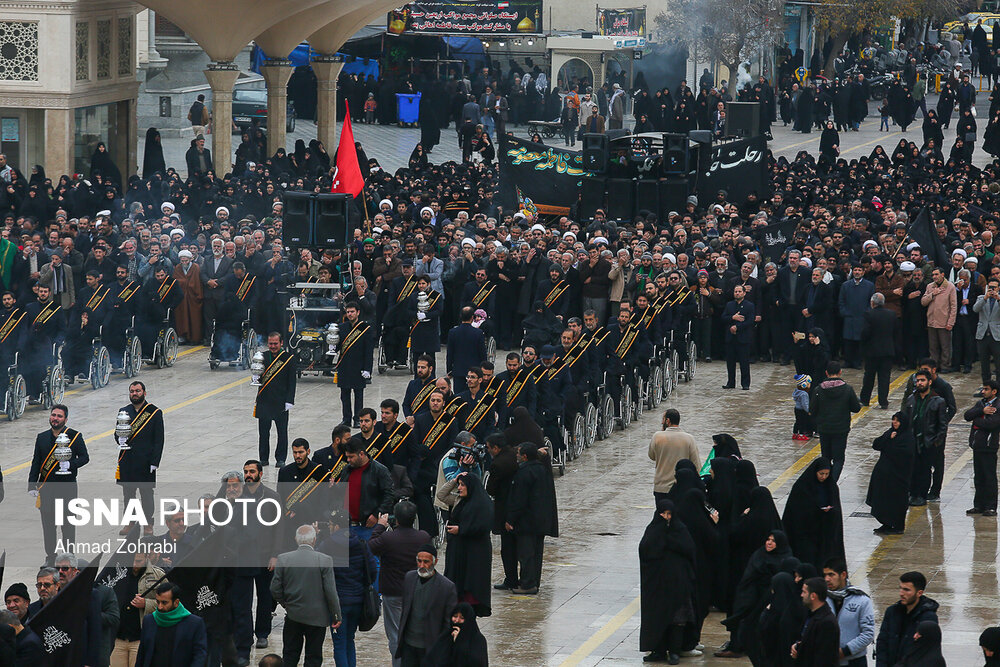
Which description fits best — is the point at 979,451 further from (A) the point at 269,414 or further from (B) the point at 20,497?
(B) the point at 20,497

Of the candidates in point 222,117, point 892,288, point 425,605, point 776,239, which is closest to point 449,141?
point 222,117

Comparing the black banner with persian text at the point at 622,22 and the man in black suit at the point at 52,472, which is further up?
the black banner with persian text at the point at 622,22

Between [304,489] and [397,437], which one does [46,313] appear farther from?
[304,489]

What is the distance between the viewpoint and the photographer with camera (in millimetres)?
14344

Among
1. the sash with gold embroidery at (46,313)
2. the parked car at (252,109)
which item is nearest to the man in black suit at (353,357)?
the sash with gold embroidery at (46,313)

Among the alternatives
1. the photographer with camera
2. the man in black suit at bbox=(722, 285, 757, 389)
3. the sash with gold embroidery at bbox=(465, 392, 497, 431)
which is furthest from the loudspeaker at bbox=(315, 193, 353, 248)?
the photographer with camera

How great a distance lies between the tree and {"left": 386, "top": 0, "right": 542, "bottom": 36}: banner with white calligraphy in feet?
21.1

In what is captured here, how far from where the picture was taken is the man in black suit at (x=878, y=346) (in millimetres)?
21578

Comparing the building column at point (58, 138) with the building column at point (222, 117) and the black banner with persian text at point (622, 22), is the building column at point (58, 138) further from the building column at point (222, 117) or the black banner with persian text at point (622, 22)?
the black banner with persian text at point (622, 22)

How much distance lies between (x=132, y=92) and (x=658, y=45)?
2286 cm

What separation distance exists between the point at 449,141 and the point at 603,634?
115ft

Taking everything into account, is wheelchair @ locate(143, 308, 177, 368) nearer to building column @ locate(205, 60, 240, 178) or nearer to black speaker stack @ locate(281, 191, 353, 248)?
black speaker stack @ locate(281, 191, 353, 248)

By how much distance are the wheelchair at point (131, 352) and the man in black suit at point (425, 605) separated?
11.3m

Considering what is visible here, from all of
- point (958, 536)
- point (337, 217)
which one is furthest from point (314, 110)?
point (958, 536)
